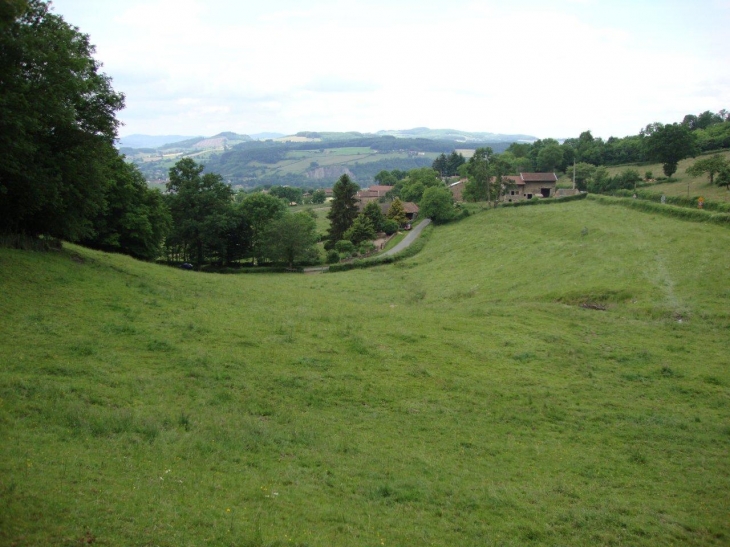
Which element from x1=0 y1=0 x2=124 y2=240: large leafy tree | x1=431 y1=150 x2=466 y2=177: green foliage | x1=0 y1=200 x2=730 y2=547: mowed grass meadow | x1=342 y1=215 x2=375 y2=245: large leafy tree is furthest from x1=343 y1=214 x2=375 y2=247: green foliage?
x1=431 y1=150 x2=466 y2=177: green foliage

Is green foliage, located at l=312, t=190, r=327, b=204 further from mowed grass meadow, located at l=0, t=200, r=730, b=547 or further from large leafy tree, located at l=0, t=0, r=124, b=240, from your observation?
large leafy tree, located at l=0, t=0, r=124, b=240

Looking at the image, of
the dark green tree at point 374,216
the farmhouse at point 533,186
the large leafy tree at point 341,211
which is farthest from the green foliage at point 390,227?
the farmhouse at point 533,186

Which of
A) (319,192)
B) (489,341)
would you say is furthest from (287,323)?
(319,192)

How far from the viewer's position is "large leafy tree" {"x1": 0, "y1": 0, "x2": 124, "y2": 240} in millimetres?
21484

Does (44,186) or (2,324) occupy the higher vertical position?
(44,186)

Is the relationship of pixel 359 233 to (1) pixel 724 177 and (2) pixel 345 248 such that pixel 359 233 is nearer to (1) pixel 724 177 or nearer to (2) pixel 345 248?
(2) pixel 345 248

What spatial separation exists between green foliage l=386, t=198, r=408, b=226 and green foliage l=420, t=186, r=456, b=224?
31.9ft

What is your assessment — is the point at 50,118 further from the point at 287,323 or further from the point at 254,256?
the point at 254,256

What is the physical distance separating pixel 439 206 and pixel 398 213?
502 inches

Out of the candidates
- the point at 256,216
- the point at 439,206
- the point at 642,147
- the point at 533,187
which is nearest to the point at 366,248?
the point at 256,216

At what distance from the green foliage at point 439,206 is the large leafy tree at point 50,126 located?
5879 cm

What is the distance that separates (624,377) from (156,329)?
1942cm

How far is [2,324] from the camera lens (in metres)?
17.0

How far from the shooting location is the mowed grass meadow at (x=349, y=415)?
31.4 feet
